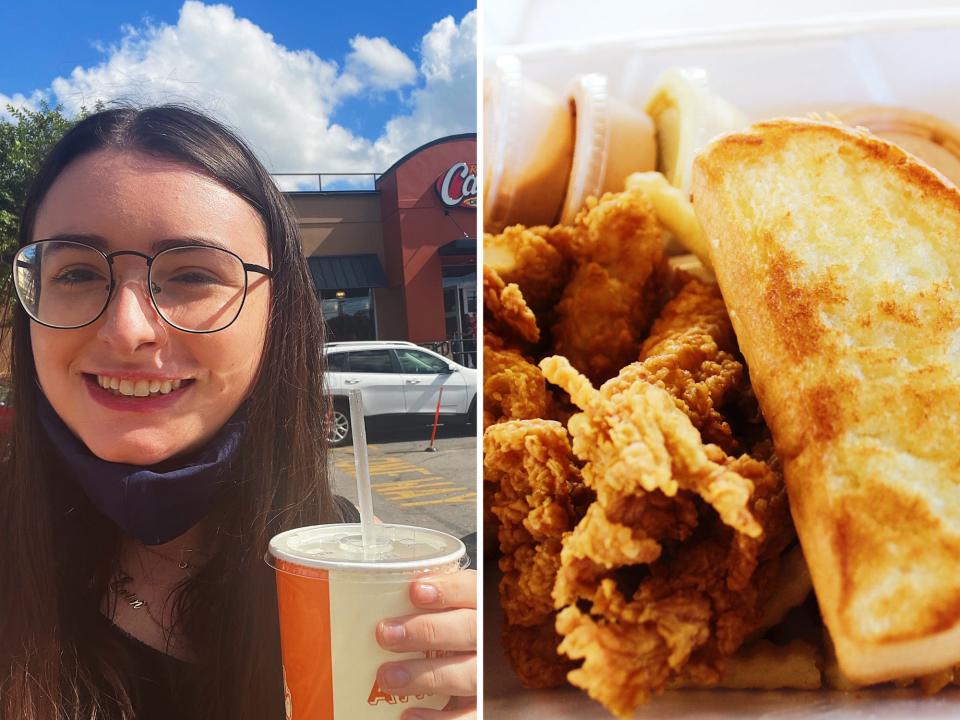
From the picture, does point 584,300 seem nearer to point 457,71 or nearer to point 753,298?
point 753,298

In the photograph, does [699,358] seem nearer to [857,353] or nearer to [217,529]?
[857,353]

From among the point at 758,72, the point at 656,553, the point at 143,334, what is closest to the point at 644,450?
the point at 656,553

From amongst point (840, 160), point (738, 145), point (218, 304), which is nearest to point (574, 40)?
point (738, 145)

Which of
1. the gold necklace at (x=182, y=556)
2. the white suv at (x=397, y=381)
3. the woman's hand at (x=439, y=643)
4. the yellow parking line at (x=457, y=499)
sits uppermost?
the white suv at (x=397, y=381)

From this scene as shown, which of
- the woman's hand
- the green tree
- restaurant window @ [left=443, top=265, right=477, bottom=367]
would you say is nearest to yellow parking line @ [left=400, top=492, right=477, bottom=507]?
the woman's hand

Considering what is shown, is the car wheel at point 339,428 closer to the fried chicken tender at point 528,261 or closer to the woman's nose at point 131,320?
the woman's nose at point 131,320

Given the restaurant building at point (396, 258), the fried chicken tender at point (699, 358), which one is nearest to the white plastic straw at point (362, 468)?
the restaurant building at point (396, 258)

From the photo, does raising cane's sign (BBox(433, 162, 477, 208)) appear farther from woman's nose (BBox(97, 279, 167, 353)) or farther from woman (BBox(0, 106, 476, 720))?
woman's nose (BBox(97, 279, 167, 353))
